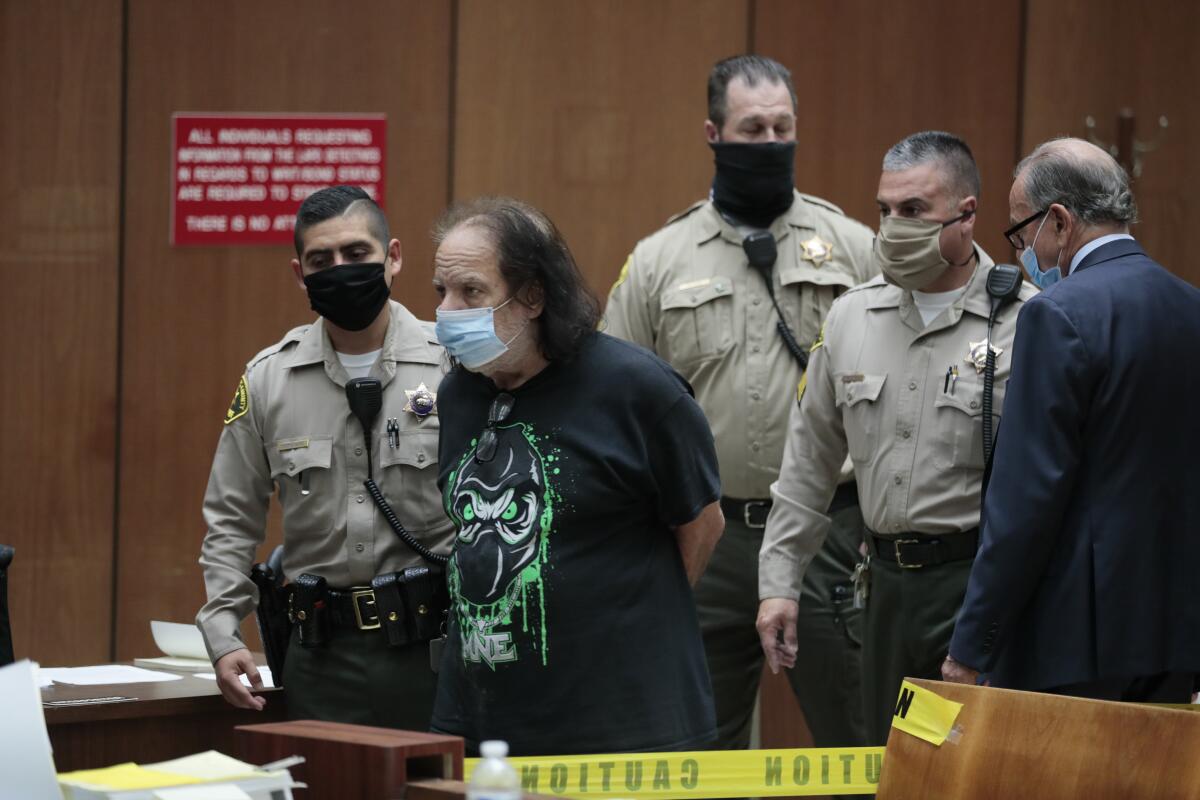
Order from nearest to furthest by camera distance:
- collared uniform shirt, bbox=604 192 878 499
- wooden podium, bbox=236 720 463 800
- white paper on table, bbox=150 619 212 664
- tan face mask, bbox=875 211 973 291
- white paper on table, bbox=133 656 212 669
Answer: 1. wooden podium, bbox=236 720 463 800
2. tan face mask, bbox=875 211 973 291
3. white paper on table, bbox=133 656 212 669
4. white paper on table, bbox=150 619 212 664
5. collared uniform shirt, bbox=604 192 878 499

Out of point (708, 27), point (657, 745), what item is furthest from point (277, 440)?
point (708, 27)

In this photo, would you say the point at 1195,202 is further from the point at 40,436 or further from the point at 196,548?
the point at 40,436

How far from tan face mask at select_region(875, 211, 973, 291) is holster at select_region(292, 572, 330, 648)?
145 cm

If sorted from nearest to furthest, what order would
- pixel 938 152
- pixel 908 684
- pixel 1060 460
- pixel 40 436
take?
1. pixel 908 684
2. pixel 1060 460
3. pixel 938 152
4. pixel 40 436

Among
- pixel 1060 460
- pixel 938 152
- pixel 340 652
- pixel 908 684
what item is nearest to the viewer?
pixel 908 684

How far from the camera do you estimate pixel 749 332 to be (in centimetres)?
430

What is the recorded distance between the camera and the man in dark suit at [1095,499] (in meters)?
2.87

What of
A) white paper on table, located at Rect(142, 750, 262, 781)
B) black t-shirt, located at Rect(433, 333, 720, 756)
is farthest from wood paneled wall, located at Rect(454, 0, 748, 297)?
white paper on table, located at Rect(142, 750, 262, 781)

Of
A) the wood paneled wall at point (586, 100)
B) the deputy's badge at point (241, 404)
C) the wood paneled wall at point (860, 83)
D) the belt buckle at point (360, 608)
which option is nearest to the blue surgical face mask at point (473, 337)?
the belt buckle at point (360, 608)

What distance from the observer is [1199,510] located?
9.59ft

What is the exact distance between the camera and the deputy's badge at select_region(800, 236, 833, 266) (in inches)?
172

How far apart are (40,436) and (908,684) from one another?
351cm

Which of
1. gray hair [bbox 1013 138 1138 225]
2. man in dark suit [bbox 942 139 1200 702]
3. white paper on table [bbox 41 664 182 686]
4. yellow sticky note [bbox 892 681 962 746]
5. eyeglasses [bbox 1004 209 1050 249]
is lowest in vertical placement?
white paper on table [bbox 41 664 182 686]

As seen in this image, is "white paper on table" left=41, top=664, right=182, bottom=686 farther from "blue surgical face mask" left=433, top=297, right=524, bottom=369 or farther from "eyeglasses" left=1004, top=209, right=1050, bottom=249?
"eyeglasses" left=1004, top=209, right=1050, bottom=249
